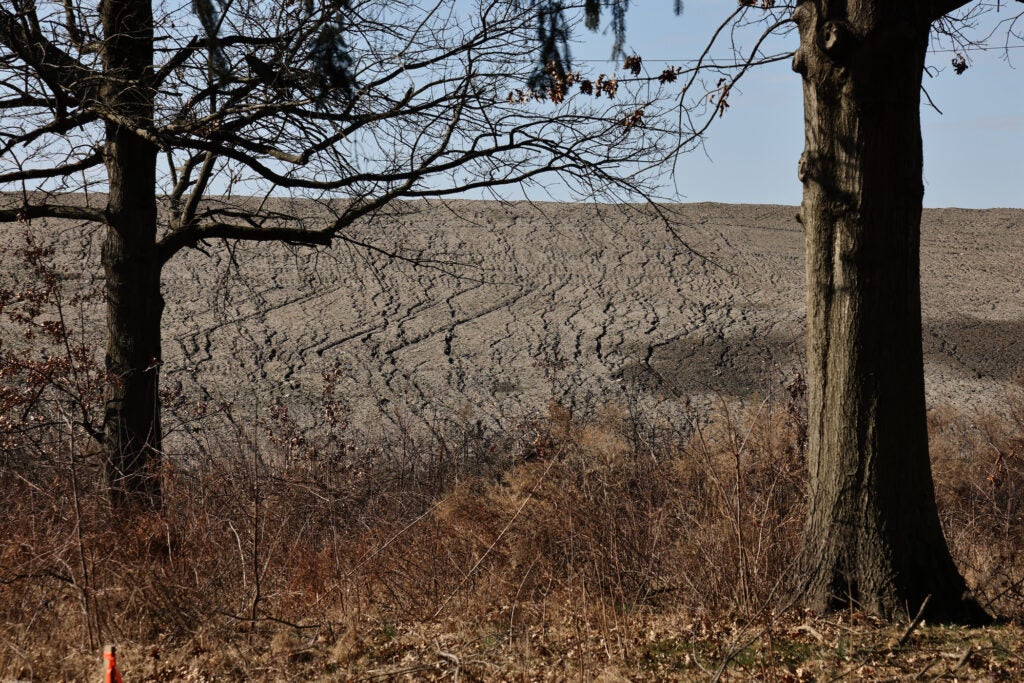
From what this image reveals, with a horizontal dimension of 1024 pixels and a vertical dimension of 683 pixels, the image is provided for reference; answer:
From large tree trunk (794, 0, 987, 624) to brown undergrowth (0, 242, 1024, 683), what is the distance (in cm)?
25

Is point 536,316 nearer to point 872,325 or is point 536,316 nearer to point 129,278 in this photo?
point 129,278

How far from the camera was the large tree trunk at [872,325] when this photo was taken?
14.1 ft

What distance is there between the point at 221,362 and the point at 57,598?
6651mm

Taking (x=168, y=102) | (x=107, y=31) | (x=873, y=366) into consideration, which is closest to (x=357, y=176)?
(x=168, y=102)

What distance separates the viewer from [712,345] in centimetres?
1160

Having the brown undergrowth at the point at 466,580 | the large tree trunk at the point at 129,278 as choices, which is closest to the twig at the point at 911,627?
the brown undergrowth at the point at 466,580

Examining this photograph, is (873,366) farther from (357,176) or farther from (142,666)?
(357,176)

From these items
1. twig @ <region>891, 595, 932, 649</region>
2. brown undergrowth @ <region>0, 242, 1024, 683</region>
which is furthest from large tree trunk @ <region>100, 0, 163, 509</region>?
twig @ <region>891, 595, 932, 649</region>

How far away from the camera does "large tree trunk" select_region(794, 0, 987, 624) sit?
4.29 meters

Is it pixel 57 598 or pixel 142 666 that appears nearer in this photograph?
pixel 142 666

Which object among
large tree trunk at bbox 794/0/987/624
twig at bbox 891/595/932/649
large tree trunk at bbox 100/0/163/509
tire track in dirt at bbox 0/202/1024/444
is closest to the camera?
twig at bbox 891/595/932/649

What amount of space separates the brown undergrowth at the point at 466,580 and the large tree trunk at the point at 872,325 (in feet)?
0.81

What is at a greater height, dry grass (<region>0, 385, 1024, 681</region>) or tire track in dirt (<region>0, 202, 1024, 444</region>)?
tire track in dirt (<region>0, 202, 1024, 444</region>)

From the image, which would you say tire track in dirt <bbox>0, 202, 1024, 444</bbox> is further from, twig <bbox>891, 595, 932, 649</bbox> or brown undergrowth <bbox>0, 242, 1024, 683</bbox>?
twig <bbox>891, 595, 932, 649</bbox>
